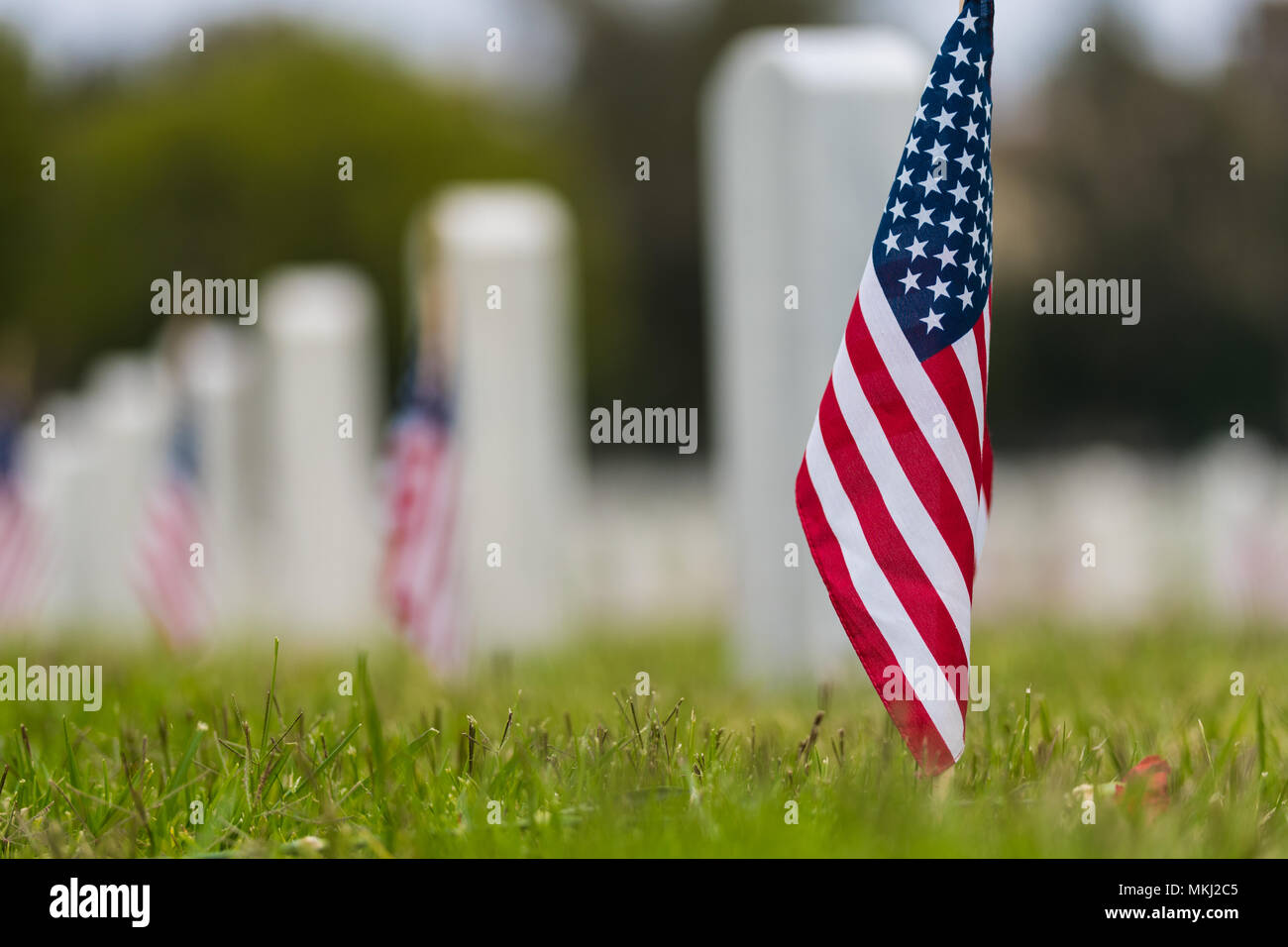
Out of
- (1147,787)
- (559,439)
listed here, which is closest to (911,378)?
(1147,787)

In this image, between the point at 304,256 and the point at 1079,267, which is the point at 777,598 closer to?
the point at 304,256

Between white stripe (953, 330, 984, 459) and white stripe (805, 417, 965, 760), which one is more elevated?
white stripe (953, 330, 984, 459)

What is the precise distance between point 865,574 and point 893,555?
7 centimetres

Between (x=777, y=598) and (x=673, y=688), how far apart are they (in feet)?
2.89

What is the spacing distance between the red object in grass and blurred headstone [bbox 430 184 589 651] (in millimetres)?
6934

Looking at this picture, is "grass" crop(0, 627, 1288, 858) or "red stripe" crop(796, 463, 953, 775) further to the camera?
"red stripe" crop(796, 463, 953, 775)

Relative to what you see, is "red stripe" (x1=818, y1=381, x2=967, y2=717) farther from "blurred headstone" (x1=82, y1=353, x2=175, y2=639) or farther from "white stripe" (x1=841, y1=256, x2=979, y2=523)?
"blurred headstone" (x1=82, y1=353, x2=175, y2=639)

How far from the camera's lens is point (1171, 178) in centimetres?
3472

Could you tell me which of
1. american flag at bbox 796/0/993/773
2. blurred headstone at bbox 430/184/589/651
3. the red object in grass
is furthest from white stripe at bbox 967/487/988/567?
blurred headstone at bbox 430/184/589/651

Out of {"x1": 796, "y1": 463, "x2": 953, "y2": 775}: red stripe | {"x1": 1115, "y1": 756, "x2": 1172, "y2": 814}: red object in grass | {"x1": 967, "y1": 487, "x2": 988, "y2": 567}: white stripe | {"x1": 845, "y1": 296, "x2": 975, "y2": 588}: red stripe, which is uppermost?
{"x1": 845, "y1": 296, "x2": 975, "y2": 588}: red stripe

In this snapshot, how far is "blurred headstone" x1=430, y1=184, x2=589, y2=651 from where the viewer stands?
10164mm

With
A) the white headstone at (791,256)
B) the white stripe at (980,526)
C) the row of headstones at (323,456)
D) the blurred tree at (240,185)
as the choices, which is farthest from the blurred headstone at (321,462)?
the blurred tree at (240,185)
